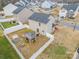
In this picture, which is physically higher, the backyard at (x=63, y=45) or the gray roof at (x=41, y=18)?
the gray roof at (x=41, y=18)

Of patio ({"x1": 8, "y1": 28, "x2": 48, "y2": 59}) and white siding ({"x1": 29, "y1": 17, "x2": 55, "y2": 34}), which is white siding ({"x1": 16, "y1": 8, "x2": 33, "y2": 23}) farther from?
patio ({"x1": 8, "y1": 28, "x2": 48, "y2": 59})

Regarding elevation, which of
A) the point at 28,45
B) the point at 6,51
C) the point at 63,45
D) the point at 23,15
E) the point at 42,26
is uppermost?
the point at 42,26

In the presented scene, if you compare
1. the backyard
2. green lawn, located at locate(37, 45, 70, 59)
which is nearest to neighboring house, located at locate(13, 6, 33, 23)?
the backyard

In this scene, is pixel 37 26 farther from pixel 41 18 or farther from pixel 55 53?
pixel 55 53

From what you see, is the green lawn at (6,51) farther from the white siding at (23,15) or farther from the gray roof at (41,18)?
the white siding at (23,15)

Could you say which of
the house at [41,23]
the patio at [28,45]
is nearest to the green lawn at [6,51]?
the patio at [28,45]

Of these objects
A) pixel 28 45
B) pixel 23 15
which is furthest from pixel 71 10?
pixel 28 45
